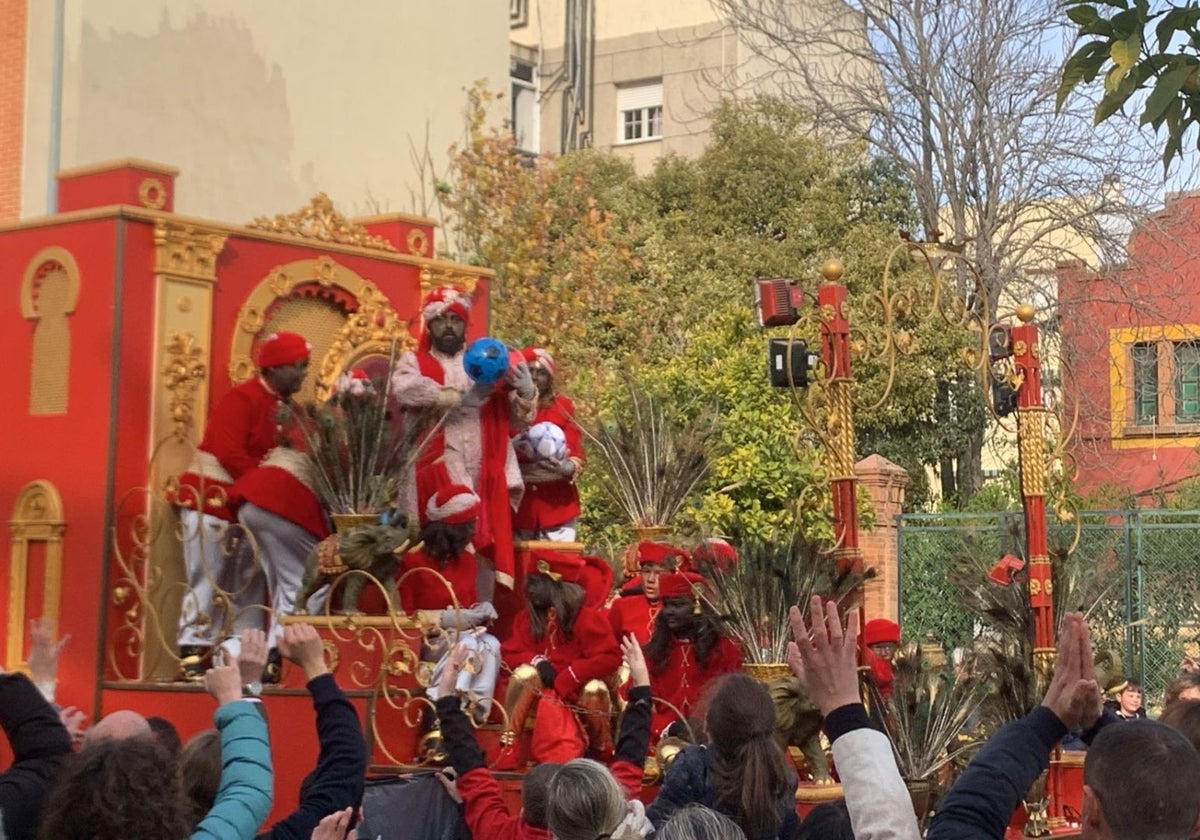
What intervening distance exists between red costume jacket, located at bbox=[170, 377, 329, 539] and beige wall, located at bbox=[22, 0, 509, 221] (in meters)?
11.1

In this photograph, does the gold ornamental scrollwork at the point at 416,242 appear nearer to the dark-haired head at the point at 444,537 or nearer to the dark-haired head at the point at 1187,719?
the dark-haired head at the point at 444,537

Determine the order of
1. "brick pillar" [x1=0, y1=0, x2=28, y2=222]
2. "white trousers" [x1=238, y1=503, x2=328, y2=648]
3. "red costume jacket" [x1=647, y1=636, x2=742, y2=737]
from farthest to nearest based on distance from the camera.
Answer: "brick pillar" [x1=0, y1=0, x2=28, y2=222]
"white trousers" [x1=238, y1=503, x2=328, y2=648]
"red costume jacket" [x1=647, y1=636, x2=742, y2=737]

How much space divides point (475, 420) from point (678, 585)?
1424 mm

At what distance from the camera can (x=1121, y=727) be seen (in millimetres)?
3111

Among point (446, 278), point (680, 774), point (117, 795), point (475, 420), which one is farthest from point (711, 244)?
point (117, 795)

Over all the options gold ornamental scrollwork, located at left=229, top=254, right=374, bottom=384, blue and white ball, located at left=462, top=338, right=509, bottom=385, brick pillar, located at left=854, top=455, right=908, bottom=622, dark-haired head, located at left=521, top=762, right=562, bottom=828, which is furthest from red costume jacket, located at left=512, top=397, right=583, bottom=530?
brick pillar, located at left=854, top=455, right=908, bottom=622

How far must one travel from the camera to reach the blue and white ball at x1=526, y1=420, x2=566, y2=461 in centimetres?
966

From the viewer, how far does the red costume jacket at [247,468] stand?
8758 mm

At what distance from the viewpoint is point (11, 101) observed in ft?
64.0

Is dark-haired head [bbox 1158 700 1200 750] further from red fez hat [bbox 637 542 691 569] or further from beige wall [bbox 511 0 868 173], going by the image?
beige wall [bbox 511 0 868 173]

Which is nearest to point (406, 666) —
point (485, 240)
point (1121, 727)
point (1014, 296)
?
point (1121, 727)

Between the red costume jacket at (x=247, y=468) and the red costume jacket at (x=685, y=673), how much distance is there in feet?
5.80

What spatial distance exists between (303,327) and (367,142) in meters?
14.1

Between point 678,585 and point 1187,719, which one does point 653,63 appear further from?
point 1187,719
